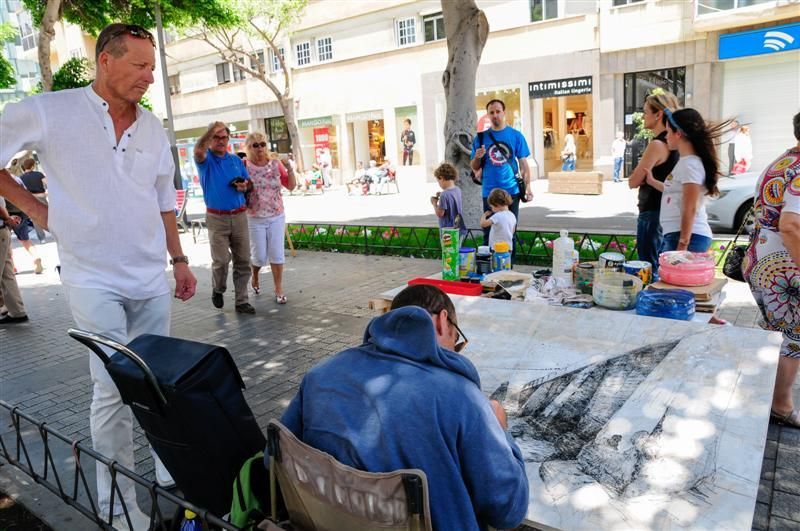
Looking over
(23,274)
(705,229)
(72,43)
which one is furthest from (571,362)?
(72,43)

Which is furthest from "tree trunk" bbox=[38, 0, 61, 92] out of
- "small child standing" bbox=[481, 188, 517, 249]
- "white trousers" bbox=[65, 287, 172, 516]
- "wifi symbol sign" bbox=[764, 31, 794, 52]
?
"wifi symbol sign" bbox=[764, 31, 794, 52]

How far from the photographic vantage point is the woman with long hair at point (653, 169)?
5.14 meters

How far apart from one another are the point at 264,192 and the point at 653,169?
4180 millimetres

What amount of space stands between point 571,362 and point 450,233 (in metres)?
1.86

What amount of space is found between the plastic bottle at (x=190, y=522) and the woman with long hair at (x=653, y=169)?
4.24 meters

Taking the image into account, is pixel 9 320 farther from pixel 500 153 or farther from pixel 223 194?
pixel 500 153

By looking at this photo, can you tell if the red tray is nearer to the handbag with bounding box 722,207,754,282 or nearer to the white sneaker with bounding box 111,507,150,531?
the handbag with bounding box 722,207,754,282

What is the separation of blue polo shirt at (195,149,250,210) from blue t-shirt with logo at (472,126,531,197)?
2.85 m

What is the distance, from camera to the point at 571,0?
21.6 meters

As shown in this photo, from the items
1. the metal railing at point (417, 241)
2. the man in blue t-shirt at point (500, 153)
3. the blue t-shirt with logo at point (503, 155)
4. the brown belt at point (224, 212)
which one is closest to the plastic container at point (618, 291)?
the man in blue t-shirt at point (500, 153)

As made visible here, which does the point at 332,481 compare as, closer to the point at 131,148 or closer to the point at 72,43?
the point at 131,148

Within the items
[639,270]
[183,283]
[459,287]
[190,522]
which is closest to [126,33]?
[183,283]

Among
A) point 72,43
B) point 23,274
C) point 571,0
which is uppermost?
point 72,43

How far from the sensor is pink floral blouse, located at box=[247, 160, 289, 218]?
7.16 metres
